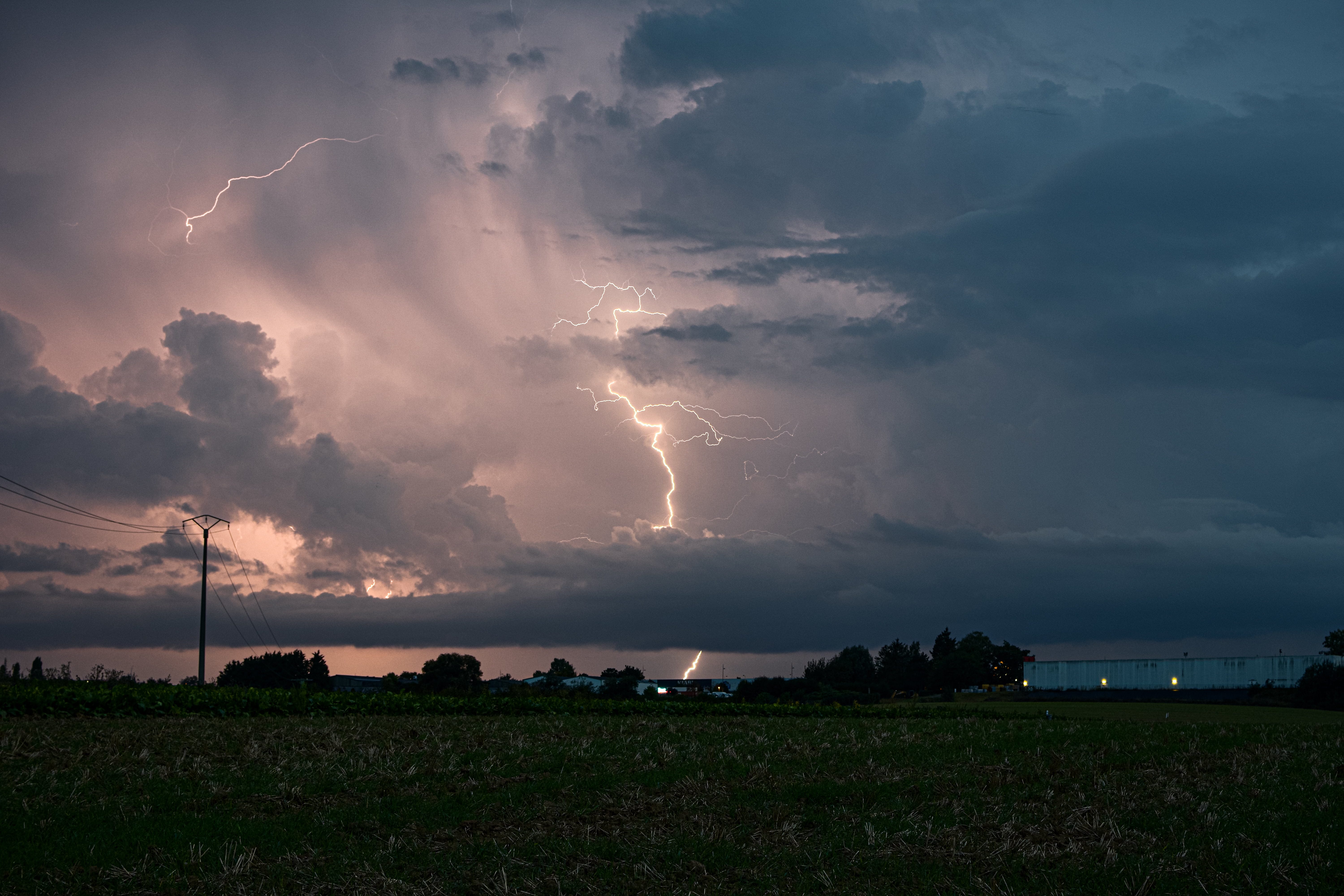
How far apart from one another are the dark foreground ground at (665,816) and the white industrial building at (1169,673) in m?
96.2

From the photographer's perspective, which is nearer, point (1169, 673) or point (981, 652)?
point (1169, 673)

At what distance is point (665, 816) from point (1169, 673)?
→ 117 meters

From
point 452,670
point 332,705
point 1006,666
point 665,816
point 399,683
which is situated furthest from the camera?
point 1006,666

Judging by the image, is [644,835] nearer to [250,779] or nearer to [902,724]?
[250,779]

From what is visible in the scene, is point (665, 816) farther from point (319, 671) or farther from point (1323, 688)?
point (319, 671)

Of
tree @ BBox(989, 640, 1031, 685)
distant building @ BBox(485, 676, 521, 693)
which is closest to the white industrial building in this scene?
tree @ BBox(989, 640, 1031, 685)

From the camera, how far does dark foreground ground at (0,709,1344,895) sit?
1076 cm

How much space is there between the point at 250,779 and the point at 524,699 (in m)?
32.5

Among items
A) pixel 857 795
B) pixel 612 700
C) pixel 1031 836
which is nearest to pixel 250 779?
pixel 857 795

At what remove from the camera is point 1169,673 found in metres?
113

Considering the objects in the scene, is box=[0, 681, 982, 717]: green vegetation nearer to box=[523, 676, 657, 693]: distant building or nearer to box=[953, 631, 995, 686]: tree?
box=[523, 676, 657, 693]: distant building

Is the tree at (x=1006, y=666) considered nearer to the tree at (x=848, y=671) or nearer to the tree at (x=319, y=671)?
the tree at (x=848, y=671)

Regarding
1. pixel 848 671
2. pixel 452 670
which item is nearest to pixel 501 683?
pixel 452 670

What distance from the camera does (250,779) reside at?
16.4 meters
